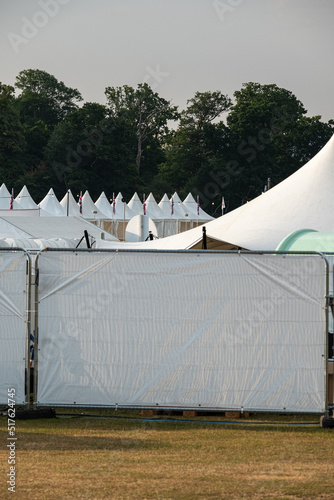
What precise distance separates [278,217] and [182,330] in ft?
41.1

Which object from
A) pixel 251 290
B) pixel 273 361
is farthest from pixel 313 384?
pixel 251 290

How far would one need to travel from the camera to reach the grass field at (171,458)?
21.7ft

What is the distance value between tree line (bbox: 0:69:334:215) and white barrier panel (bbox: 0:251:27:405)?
3443 inches

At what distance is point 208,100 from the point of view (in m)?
112

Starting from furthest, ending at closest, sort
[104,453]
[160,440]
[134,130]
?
1. [134,130]
2. [160,440]
3. [104,453]

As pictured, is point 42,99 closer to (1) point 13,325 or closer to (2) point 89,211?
(2) point 89,211

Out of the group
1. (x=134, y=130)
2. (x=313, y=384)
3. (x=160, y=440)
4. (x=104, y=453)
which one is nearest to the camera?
(x=104, y=453)

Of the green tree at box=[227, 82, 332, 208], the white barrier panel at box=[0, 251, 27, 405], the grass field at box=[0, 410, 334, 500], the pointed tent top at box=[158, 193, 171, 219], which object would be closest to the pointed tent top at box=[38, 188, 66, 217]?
the pointed tent top at box=[158, 193, 171, 219]

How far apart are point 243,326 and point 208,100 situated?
105 m

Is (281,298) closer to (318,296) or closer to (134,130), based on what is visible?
(318,296)

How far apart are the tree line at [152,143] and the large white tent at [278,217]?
7537 cm

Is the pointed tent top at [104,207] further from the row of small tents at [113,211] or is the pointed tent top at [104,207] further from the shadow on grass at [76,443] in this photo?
the shadow on grass at [76,443]

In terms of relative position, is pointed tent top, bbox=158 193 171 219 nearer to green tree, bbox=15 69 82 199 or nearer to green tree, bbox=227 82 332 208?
green tree, bbox=227 82 332 208

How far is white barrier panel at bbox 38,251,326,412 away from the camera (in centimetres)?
942
